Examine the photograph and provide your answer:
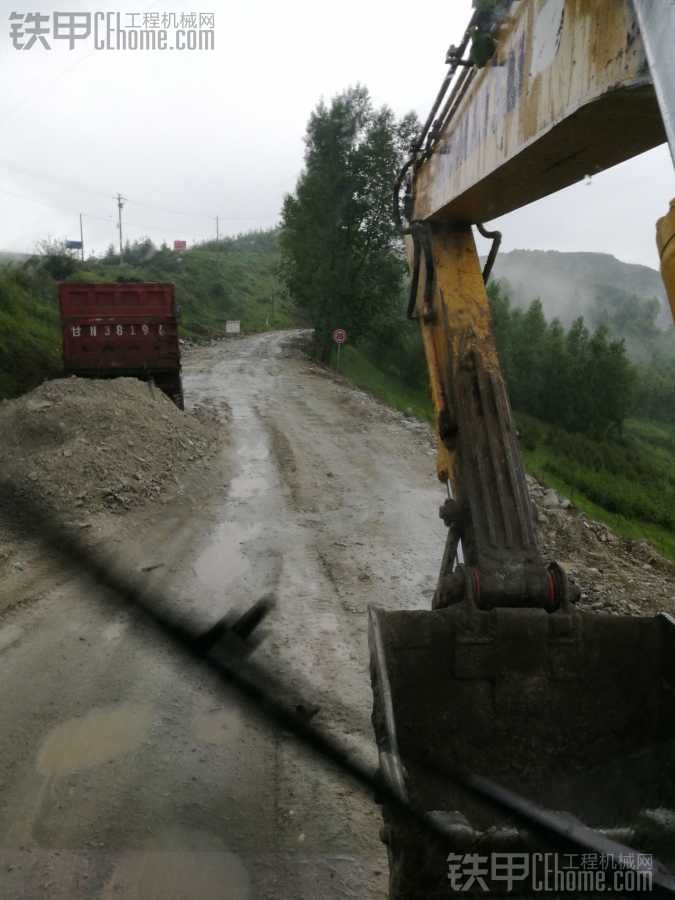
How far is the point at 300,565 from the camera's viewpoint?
25.0ft

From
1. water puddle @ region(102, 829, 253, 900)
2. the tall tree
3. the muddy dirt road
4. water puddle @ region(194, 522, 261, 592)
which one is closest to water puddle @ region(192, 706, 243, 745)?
the muddy dirt road

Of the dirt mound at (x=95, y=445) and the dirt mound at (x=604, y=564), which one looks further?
the dirt mound at (x=95, y=445)

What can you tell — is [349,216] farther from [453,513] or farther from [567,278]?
[567,278]

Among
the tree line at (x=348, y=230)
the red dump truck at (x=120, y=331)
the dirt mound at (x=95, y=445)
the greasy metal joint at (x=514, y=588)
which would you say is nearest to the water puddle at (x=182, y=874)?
the greasy metal joint at (x=514, y=588)

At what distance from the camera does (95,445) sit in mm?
10109

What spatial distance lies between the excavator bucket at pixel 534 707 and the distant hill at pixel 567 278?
102m

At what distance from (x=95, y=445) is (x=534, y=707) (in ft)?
26.1

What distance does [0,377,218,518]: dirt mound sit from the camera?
9234 millimetres

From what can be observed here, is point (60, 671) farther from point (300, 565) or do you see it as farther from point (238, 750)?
point (300, 565)


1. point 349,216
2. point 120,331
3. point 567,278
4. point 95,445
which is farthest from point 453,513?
point 567,278

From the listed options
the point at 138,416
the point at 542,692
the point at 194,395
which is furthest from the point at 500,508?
the point at 194,395

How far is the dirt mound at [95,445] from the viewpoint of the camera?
30.3 ft

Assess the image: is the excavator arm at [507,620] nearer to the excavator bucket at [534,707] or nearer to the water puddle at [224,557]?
the excavator bucket at [534,707]

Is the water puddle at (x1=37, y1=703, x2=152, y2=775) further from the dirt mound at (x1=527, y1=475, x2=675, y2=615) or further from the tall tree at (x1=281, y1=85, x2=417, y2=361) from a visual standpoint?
the tall tree at (x1=281, y1=85, x2=417, y2=361)
